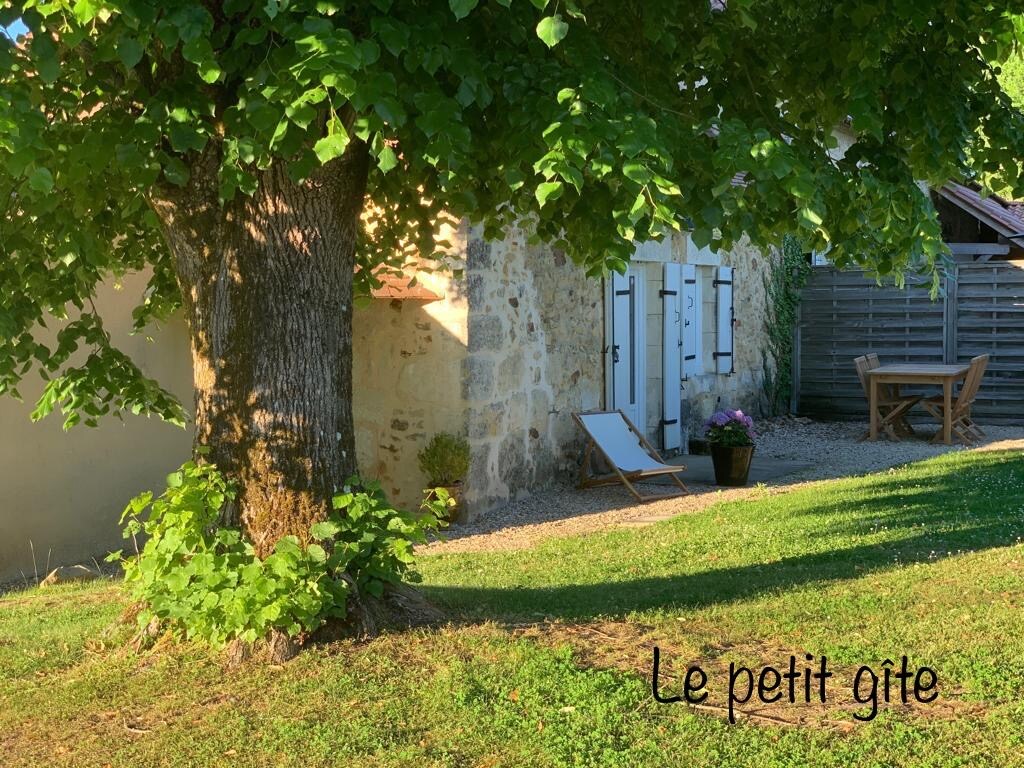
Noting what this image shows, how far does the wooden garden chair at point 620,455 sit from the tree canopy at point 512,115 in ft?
15.2

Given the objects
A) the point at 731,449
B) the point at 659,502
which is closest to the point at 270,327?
the point at 659,502

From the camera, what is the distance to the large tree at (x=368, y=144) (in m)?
3.54

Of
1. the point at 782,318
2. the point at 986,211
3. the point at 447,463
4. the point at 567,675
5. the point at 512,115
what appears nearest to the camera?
the point at 512,115

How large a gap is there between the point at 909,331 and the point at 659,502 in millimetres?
6394

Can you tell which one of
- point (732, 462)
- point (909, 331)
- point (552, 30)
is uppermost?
point (552, 30)

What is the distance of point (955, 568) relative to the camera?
632cm

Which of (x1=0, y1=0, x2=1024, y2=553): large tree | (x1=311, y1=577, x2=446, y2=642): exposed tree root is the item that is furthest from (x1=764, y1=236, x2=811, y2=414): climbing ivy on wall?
(x1=311, y1=577, x2=446, y2=642): exposed tree root

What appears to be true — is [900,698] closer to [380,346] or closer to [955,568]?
[955,568]

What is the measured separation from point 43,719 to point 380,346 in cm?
529

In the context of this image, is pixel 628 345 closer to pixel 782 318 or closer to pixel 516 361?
pixel 516 361

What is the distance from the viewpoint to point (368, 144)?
4.60 metres

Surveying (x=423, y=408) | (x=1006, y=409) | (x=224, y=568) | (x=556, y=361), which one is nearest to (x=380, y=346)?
(x=423, y=408)

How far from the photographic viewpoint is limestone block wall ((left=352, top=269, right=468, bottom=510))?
8875 mm

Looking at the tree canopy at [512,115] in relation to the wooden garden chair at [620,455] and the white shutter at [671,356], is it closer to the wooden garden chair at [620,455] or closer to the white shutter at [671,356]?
the wooden garden chair at [620,455]
